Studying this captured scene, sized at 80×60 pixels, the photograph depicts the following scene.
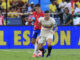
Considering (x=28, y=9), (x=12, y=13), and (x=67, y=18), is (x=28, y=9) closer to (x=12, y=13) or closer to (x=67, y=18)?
(x=12, y=13)

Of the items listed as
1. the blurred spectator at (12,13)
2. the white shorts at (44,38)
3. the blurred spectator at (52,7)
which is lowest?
the white shorts at (44,38)

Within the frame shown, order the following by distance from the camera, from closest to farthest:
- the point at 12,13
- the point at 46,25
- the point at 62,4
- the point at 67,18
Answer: the point at 46,25 → the point at 67,18 → the point at 12,13 → the point at 62,4

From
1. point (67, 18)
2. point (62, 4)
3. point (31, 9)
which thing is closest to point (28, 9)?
point (31, 9)

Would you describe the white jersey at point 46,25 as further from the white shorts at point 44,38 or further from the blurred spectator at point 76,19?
the blurred spectator at point 76,19

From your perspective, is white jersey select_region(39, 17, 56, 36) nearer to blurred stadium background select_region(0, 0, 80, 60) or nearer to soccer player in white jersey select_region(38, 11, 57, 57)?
soccer player in white jersey select_region(38, 11, 57, 57)

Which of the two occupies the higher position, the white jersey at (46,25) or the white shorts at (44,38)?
the white jersey at (46,25)

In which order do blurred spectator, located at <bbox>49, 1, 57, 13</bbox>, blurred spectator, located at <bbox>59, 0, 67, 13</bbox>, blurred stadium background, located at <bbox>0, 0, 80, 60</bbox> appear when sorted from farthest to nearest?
blurred spectator, located at <bbox>49, 1, 57, 13</bbox> → blurred spectator, located at <bbox>59, 0, 67, 13</bbox> → blurred stadium background, located at <bbox>0, 0, 80, 60</bbox>

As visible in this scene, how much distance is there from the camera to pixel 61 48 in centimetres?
1739

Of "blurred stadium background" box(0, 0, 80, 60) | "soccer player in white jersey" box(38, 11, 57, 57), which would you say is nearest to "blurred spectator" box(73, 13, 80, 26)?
"blurred stadium background" box(0, 0, 80, 60)

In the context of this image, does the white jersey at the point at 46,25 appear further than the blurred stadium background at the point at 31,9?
No

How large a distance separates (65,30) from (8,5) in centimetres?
337

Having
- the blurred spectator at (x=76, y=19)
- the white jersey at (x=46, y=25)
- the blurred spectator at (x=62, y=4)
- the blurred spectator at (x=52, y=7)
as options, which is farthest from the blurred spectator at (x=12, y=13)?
the white jersey at (x=46, y=25)

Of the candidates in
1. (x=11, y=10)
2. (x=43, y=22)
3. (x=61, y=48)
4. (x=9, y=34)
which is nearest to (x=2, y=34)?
(x=9, y=34)

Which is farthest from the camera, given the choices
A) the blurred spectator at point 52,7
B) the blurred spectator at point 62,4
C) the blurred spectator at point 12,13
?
the blurred spectator at point 52,7
